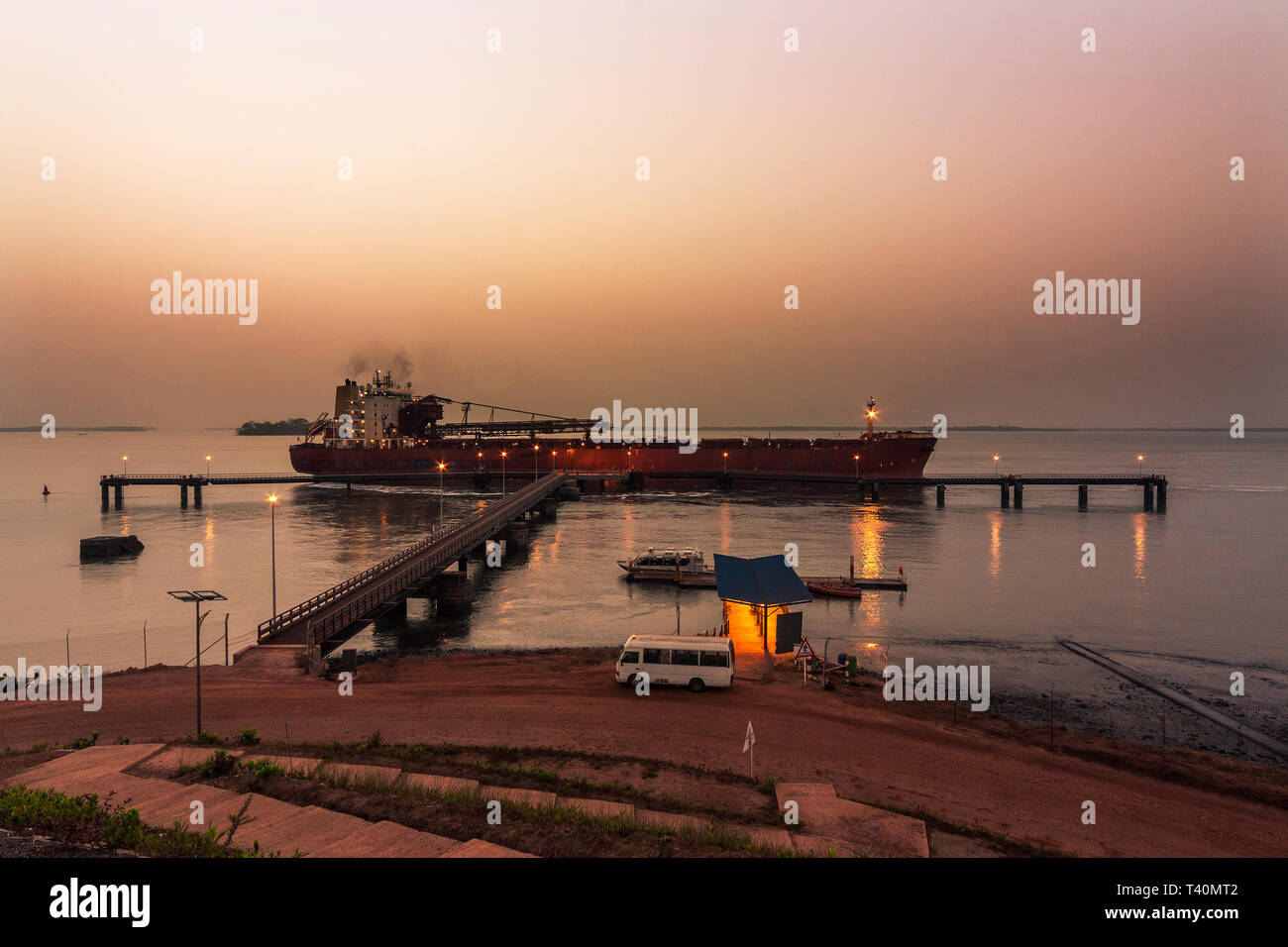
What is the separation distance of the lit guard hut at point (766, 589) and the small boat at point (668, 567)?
10.7 m

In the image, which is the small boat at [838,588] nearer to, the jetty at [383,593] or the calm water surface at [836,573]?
the calm water surface at [836,573]

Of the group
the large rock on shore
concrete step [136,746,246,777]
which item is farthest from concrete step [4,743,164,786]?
the large rock on shore

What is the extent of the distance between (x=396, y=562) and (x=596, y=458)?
71049mm

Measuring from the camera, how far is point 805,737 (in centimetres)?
1602

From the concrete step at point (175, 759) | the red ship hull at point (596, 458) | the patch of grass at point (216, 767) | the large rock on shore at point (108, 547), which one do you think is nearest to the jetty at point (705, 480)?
the red ship hull at point (596, 458)

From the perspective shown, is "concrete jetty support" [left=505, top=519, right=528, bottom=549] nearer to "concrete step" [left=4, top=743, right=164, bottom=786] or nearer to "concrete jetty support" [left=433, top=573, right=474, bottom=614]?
"concrete jetty support" [left=433, top=573, right=474, bottom=614]

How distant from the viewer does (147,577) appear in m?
41.3

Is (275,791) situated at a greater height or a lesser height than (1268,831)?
greater

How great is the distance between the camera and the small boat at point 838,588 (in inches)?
1348

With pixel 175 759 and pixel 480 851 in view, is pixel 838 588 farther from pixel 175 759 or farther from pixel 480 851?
pixel 175 759

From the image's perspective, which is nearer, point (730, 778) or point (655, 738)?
point (730, 778)
